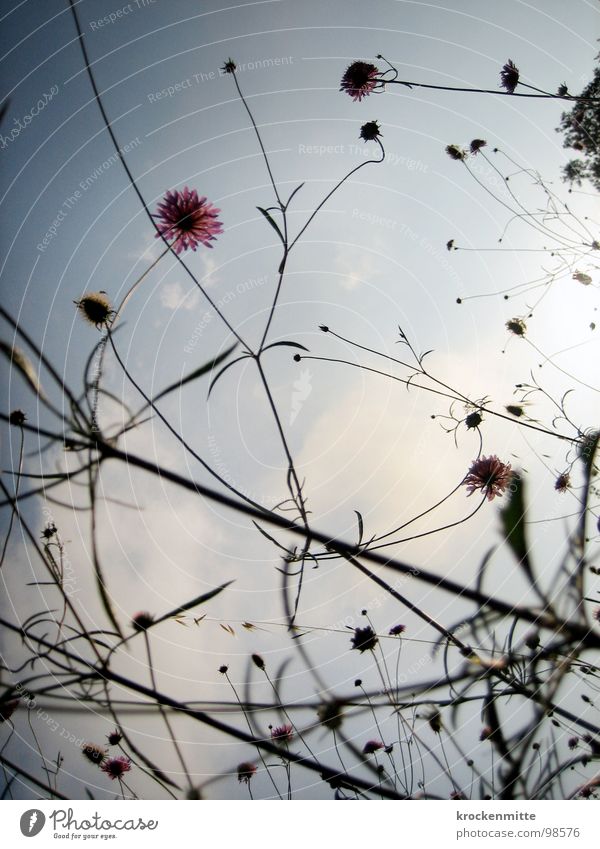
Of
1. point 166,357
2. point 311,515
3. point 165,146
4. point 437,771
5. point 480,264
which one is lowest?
point 437,771

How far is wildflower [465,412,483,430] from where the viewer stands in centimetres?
78

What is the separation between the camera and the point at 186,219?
0.75m

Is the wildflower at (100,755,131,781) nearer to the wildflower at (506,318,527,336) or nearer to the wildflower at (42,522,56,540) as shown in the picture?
the wildflower at (42,522,56,540)

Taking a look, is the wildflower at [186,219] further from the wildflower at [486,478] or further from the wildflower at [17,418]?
the wildflower at [486,478]

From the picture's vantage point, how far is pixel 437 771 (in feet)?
2.49

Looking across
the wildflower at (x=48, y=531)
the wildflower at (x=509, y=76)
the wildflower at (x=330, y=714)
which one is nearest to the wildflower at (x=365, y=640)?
the wildflower at (x=330, y=714)

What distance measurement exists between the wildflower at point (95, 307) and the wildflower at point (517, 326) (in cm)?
65

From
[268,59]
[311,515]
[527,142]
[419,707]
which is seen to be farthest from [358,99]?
[419,707]

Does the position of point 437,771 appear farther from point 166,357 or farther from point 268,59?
point 268,59

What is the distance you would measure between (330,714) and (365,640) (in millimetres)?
133

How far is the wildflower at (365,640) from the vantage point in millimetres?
761

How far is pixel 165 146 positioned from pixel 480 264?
1.76ft

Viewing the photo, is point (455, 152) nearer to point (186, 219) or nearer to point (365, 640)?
point (186, 219)

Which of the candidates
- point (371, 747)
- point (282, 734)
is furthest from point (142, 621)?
point (371, 747)
